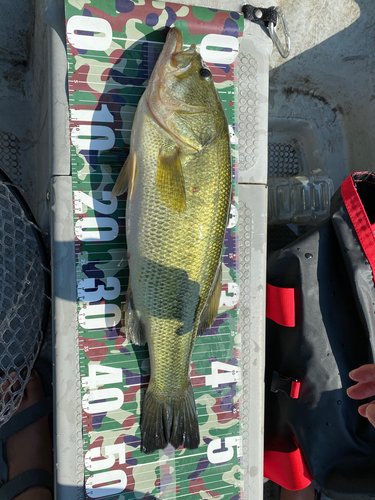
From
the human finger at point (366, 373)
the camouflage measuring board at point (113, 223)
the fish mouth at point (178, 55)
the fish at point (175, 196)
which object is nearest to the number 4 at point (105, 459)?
the camouflage measuring board at point (113, 223)

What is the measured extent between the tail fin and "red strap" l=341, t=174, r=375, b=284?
958 mm

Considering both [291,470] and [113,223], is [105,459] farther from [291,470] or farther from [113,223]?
[113,223]

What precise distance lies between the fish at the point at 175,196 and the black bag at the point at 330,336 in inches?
18.5

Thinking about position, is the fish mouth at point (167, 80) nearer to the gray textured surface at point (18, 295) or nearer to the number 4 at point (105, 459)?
the gray textured surface at point (18, 295)

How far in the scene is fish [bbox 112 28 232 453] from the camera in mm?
1233

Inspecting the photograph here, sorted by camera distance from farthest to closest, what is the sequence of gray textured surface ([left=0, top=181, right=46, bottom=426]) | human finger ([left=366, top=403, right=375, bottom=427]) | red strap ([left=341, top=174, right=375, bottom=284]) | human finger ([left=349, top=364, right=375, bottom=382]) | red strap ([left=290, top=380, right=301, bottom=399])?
gray textured surface ([left=0, top=181, right=46, bottom=426]) → red strap ([left=290, top=380, right=301, bottom=399]) → red strap ([left=341, top=174, right=375, bottom=284]) → human finger ([left=349, top=364, right=375, bottom=382]) → human finger ([left=366, top=403, right=375, bottom=427])

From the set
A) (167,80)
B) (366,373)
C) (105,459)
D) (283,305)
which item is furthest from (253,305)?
(167,80)

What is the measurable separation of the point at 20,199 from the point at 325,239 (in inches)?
57.0

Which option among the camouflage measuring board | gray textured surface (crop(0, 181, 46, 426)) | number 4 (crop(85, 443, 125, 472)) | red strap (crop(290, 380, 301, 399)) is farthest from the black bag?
gray textured surface (crop(0, 181, 46, 426))

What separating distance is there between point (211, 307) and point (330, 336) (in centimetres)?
59

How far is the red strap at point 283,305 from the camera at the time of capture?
1.54 metres

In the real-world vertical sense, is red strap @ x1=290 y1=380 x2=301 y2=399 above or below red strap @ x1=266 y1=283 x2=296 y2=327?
below

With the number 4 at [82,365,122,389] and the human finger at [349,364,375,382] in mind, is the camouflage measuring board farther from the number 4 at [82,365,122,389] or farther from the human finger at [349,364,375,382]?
the human finger at [349,364,375,382]

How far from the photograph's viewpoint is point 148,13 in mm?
1352
